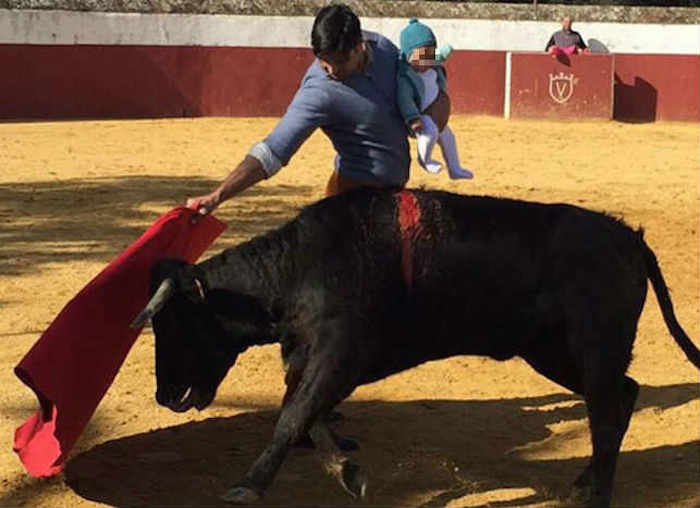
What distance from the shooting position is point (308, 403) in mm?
3598

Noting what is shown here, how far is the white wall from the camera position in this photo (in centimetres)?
1612

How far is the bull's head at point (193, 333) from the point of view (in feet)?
12.3

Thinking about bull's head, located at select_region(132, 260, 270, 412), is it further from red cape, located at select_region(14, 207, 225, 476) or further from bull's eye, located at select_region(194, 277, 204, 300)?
red cape, located at select_region(14, 207, 225, 476)

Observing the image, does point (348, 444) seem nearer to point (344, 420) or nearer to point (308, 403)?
point (344, 420)

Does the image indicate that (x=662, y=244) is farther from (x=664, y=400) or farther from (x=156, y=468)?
(x=156, y=468)

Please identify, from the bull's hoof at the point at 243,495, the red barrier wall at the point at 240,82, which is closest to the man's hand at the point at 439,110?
the bull's hoof at the point at 243,495

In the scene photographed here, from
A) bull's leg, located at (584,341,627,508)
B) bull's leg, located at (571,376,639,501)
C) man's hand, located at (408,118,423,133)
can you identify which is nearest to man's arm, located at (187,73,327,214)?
man's hand, located at (408,118,423,133)

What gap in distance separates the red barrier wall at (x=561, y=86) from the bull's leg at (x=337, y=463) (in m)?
14.0

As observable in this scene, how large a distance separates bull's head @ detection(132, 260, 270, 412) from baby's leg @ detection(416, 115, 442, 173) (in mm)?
915

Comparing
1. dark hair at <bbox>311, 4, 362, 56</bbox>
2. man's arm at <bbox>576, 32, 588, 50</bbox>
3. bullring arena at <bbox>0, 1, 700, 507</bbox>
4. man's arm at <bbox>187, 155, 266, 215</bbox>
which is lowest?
bullring arena at <bbox>0, 1, 700, 507</bbox>

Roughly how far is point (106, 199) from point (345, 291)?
5.96m

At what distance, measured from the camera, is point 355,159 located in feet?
13.8

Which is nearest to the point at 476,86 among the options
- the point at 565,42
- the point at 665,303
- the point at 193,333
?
the point at 565,42

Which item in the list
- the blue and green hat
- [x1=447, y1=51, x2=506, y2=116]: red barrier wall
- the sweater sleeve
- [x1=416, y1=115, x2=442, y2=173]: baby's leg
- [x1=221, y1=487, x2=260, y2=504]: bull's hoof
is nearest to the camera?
[x1=221, y1=487, x2=260, y2=504]: bull's hoof
